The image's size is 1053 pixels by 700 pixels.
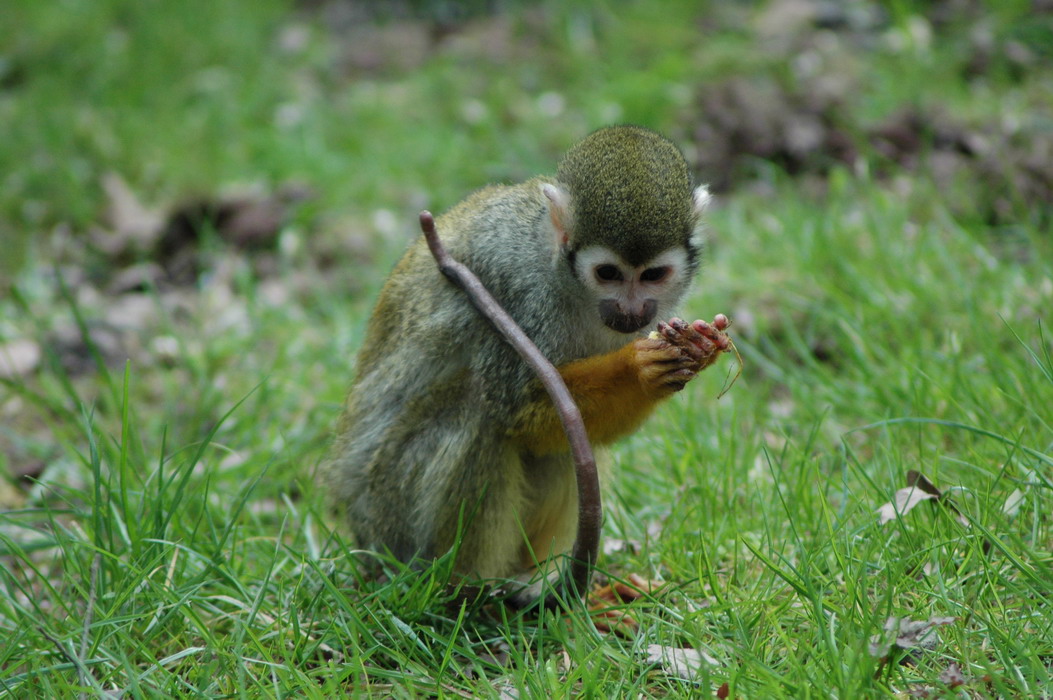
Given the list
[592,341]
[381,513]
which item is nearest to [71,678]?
[381,513]

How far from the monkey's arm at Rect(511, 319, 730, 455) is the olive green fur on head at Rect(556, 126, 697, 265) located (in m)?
0.31

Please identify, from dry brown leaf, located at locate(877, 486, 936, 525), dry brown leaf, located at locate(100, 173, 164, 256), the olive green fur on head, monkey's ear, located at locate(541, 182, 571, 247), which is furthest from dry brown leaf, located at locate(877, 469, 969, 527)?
dry brown leaf, located at locate(100, 173, 164, 256)

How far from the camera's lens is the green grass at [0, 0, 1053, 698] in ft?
9.21

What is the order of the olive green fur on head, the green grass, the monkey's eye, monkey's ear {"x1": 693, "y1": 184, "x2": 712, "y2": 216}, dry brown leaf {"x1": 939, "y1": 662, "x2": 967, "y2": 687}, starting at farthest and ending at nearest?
monkey's ear {"x1": 693, "y1": 184, "x2": 712, "y2": 216} < the monkey's eye < the olive green fur on head < the green grass < dry brown leaf {"x1": 939, "y1": 662, "x2": 967, "y2": 687}

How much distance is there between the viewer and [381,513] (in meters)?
3.38

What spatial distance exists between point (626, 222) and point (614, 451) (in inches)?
53.2

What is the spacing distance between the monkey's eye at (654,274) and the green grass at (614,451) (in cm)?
80

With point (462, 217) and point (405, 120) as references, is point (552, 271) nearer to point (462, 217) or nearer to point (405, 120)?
point (462, 217)

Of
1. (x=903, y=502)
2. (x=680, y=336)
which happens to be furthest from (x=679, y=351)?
(x=903, y=502)

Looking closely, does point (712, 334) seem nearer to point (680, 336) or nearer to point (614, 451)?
point (680, 336)

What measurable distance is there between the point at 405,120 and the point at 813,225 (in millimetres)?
3592

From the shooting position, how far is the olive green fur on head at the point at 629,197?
301 centimetres

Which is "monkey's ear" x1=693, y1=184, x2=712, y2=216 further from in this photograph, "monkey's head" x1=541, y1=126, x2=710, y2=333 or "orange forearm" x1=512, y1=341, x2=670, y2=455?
"orange forearm" x1=512, y1=341, x2=670, y2=455

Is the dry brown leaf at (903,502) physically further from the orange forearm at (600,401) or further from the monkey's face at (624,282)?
the monkey's face at (624,282)
